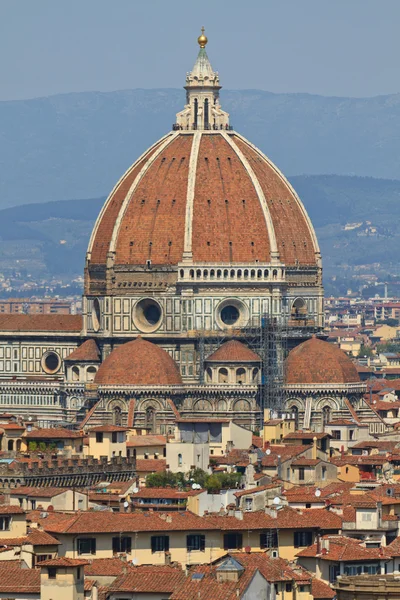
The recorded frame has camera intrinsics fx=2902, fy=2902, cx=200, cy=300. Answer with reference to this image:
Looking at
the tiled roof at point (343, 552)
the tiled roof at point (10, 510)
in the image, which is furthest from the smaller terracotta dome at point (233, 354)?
the tiled roof at point (343, 552)

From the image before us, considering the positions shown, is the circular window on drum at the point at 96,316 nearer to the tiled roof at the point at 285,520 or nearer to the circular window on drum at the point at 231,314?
the circular window on drum at the point at 231,314

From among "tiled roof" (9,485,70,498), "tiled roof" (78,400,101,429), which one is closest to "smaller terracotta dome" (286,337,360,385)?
"tiled roof" (78,400,101,429)

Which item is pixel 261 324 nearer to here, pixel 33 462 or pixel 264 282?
pixel 264 282

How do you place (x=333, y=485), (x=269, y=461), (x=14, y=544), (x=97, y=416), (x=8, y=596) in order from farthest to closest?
1. (x=97, y=416)
2. (x=269, y=461)
3. (x=333, y=485)
4. (x=14, y=544)
5. (x=8, y=596)

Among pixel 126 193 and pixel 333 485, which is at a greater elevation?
pixel 126 193

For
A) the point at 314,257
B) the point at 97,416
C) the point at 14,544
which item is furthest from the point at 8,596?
the point at 314,257

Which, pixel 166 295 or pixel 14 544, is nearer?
pixel 14 544

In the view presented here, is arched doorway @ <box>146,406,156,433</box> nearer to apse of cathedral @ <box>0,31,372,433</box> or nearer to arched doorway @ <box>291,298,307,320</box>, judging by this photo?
apse of cathedral @ <box>0,31,372,433</box>
